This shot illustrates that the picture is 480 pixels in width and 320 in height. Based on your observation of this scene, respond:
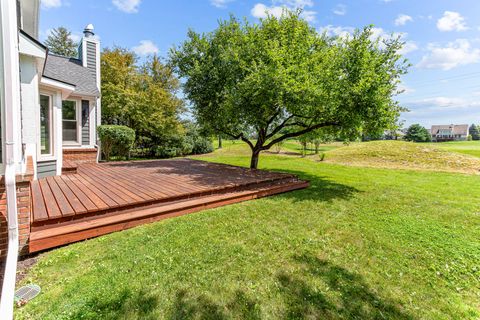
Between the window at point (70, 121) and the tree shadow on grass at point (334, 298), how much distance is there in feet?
33.2

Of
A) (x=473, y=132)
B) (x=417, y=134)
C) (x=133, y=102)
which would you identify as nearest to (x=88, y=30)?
(x=133, y=102)

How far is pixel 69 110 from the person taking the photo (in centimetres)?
911

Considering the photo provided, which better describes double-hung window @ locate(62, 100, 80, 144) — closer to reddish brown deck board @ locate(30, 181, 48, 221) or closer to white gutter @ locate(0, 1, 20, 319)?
reddish brown deck board @ locate(30, 181, 48, 221)

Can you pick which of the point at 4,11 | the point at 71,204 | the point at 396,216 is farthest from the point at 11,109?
the point at 396,216

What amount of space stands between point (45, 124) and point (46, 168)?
1273mm

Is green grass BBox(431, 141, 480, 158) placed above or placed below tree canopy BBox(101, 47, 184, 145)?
below

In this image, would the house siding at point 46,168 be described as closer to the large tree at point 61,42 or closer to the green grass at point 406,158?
the green grass at point 406,158

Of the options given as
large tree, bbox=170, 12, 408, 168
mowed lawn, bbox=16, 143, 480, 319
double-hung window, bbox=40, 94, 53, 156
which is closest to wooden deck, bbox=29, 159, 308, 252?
mowed lawn, bbox=16, 143, 480, 319

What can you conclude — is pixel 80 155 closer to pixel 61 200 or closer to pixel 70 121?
pixel 70 121

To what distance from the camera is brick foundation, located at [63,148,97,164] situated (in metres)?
8.84

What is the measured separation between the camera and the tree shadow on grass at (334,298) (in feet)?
6.90

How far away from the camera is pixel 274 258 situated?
118 inches

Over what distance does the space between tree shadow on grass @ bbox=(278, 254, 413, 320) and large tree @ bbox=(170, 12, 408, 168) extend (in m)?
4.66

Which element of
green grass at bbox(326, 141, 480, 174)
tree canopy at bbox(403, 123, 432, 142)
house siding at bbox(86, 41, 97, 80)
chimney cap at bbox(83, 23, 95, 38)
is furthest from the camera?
tree canopy at bbox(403, 123, 432, 142)
